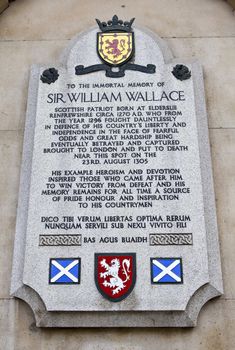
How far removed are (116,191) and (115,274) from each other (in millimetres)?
1210

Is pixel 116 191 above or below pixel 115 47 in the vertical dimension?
below

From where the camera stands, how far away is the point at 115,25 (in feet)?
25.7

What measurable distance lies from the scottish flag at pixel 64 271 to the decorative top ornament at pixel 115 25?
163 inches

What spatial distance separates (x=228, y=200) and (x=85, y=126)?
2.45m

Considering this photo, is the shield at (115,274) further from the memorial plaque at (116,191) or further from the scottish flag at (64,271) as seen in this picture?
the scottish flag at (64,271)

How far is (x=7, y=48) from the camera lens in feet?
26.3

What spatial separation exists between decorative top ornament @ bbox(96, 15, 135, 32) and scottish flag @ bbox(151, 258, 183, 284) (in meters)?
4.14

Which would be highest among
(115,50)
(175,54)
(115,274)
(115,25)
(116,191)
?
(115,25)

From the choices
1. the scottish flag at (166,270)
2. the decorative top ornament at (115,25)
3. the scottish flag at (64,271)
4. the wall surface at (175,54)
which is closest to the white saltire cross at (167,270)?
the scottish flag at (166,270)

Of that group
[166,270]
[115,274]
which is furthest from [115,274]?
[166,270]

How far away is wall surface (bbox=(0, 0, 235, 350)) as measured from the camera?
576 cm

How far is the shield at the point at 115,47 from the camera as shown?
750 cm

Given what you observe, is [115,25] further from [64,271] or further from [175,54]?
[64,271]

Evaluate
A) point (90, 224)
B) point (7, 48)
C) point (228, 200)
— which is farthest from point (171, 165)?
point (7, 48)
